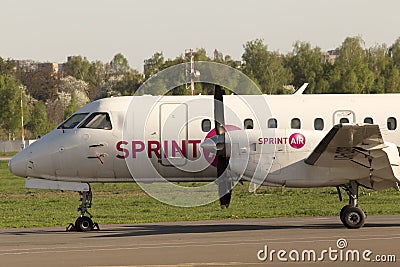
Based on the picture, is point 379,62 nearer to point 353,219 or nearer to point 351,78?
point 351,78

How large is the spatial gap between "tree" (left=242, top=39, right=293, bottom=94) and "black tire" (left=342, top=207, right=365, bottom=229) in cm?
6373

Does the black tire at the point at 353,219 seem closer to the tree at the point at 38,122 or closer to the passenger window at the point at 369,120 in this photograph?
the passenger window at the point at 369,120

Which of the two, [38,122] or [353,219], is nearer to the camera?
[353,219]

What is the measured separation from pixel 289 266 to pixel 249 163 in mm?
6219

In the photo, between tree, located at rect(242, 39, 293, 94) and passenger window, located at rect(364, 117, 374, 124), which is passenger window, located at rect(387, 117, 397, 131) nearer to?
passenger window, located at rect(364, 117, 374, 124)

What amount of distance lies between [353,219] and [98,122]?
7045mm

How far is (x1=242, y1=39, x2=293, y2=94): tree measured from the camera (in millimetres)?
86250

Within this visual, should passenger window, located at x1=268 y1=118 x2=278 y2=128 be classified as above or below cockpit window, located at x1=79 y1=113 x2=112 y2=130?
below

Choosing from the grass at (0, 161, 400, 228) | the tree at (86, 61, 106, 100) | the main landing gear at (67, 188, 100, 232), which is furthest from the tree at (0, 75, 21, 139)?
the main landing gear at (67, 188, 100, 232)

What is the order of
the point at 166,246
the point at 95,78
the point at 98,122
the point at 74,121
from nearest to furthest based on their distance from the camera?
the point at 166,246, the point at 98,122, the point at 74,121, the point at 95,78

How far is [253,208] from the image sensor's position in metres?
29.9

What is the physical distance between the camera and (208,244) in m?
17.8

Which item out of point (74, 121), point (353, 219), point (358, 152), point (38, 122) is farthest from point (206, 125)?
point (38, 122)

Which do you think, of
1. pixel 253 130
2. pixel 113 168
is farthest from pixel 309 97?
pixel 113 168
